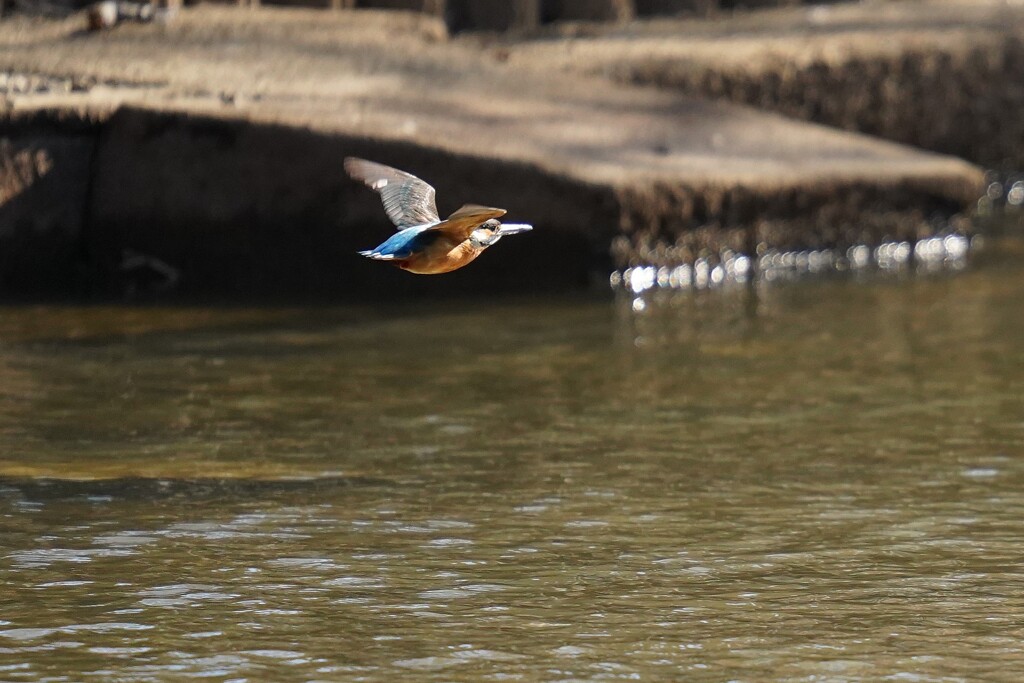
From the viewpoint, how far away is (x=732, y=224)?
7285 mm

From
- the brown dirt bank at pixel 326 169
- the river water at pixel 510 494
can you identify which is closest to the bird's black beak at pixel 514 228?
the river water at pixel 510 494

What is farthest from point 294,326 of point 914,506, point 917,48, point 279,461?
point 917,48

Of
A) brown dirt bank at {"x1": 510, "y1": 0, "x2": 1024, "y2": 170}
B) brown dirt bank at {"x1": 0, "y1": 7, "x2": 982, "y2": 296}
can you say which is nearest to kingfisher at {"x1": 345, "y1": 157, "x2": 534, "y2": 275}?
brown dirt bank at {"x1": 0, "y1": 7, "x2": 982, "y2": 296}

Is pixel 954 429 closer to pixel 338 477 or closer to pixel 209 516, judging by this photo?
pixel 338 477

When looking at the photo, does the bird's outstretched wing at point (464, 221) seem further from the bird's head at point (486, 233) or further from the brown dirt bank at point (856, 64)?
the brown dirt bank at point (856, 64)

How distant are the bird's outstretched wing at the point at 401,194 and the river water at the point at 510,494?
626 millimetres

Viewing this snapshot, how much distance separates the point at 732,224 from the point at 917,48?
2117 millimetres

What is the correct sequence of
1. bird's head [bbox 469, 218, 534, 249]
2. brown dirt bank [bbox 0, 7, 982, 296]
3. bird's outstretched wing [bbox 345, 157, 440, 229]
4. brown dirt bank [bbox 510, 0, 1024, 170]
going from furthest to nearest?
brown dirt bank [bbox 510, 0, 1024, 170] → brown dirt bank [bbox 0, 7, 982, 296] → bird's outstretched wing [bbox 345, 157, 440, 229] → bird's head [bbox 469, 218, 534, 249]

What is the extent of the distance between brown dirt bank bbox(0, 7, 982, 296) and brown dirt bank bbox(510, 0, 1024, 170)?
0.79 m

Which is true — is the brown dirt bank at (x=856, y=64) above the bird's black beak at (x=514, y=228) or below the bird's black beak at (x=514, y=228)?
above

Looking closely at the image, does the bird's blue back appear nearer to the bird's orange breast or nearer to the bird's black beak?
the bird's orange breast

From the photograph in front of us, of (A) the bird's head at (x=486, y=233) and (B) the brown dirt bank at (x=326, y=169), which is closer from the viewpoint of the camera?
(A) the bird's head at (x=486, y=233)

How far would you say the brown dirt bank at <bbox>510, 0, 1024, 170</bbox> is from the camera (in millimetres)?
8328

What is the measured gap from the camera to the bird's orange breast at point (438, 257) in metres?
3.46
